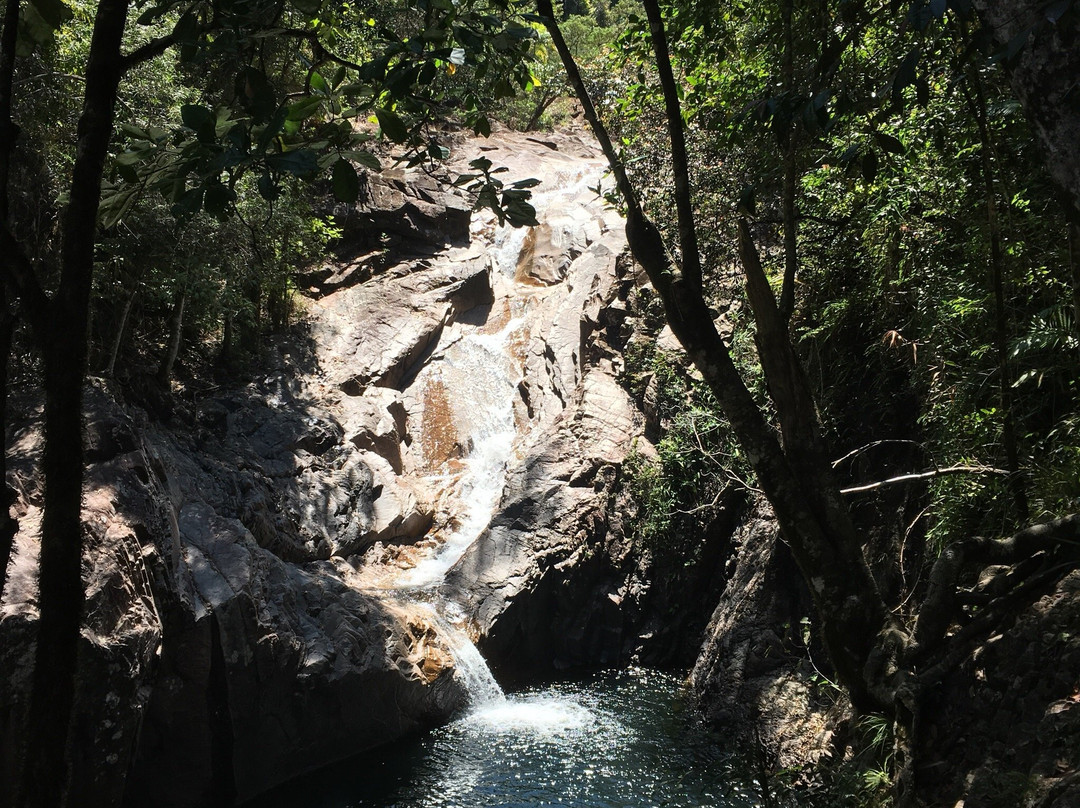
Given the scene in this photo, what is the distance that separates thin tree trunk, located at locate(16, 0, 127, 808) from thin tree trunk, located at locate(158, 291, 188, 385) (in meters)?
10.6

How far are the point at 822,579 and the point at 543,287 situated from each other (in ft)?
51.6

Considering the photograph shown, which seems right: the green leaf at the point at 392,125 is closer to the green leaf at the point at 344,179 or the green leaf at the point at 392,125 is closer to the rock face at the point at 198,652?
the green leaf at the point at 344,179

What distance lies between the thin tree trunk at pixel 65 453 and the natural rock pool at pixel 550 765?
6.66 metres

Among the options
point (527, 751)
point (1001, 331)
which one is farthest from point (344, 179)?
point (527, 751)

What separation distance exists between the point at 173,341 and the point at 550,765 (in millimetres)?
8641

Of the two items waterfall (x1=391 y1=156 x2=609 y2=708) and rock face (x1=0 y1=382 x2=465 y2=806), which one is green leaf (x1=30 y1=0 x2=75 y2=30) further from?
waterfall (x1=391 y1=156 x2=609 y2=708)

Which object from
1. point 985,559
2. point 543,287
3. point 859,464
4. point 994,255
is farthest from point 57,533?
point 543,287

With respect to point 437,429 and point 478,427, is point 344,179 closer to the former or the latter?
point 437,429

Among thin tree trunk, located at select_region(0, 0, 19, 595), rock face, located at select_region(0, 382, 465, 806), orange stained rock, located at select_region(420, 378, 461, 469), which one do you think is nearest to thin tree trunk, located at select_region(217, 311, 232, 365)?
orange stained rock, located at select_region(420, 378, 461, 469)

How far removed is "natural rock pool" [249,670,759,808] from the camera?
329 inches

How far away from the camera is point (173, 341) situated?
1303 centimetres

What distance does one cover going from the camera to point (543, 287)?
20188mm

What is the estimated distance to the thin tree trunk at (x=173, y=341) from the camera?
1281cm

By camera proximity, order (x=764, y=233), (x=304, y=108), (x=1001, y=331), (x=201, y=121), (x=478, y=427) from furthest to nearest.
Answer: (x=478, y=427) → (x=764, y=233) → (x=1001, y=331) → (x=304, y=108) → (x=201, y=121)
